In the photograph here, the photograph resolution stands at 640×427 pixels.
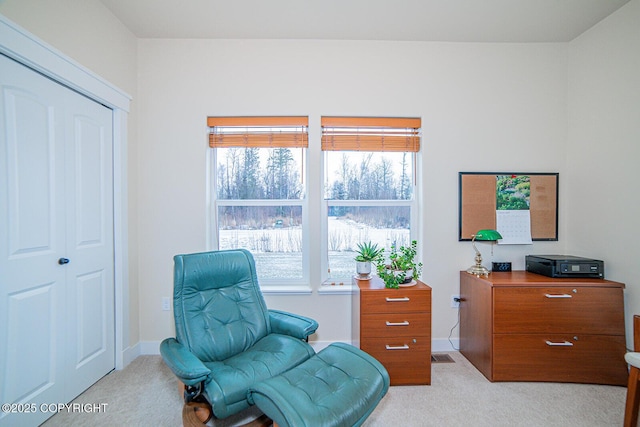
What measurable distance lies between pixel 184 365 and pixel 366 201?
1.94 meters

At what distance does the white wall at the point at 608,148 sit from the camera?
82.4 inches

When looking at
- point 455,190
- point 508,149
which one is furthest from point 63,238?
point 508,149

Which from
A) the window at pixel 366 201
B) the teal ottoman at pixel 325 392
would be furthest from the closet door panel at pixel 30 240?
the window at pixel 366 201

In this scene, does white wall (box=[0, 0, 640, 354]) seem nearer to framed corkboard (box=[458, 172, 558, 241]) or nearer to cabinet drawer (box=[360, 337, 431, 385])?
framed corkboard (box=[458, 172, 558, 241])

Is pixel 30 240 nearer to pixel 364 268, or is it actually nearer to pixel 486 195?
pixel 364 268

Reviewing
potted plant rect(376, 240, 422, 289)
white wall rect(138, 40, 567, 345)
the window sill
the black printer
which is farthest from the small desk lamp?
the window sill

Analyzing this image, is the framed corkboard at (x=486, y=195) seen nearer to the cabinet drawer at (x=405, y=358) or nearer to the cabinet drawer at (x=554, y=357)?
the cabinet drawer at (x=554, y=357)

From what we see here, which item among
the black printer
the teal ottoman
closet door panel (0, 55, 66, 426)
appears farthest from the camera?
the black printer

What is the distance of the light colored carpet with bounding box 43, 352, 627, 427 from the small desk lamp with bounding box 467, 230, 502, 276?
82cm

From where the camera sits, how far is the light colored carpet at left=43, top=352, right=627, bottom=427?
5.56 feet

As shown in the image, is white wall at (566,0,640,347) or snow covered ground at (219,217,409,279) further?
snow covered ground at (219,217,409,279)

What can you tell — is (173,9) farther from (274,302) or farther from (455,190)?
(455,190)

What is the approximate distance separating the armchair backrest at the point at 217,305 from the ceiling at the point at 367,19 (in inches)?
76.4

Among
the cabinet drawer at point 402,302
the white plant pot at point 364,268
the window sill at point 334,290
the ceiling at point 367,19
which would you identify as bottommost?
the window sill at point 334,290
